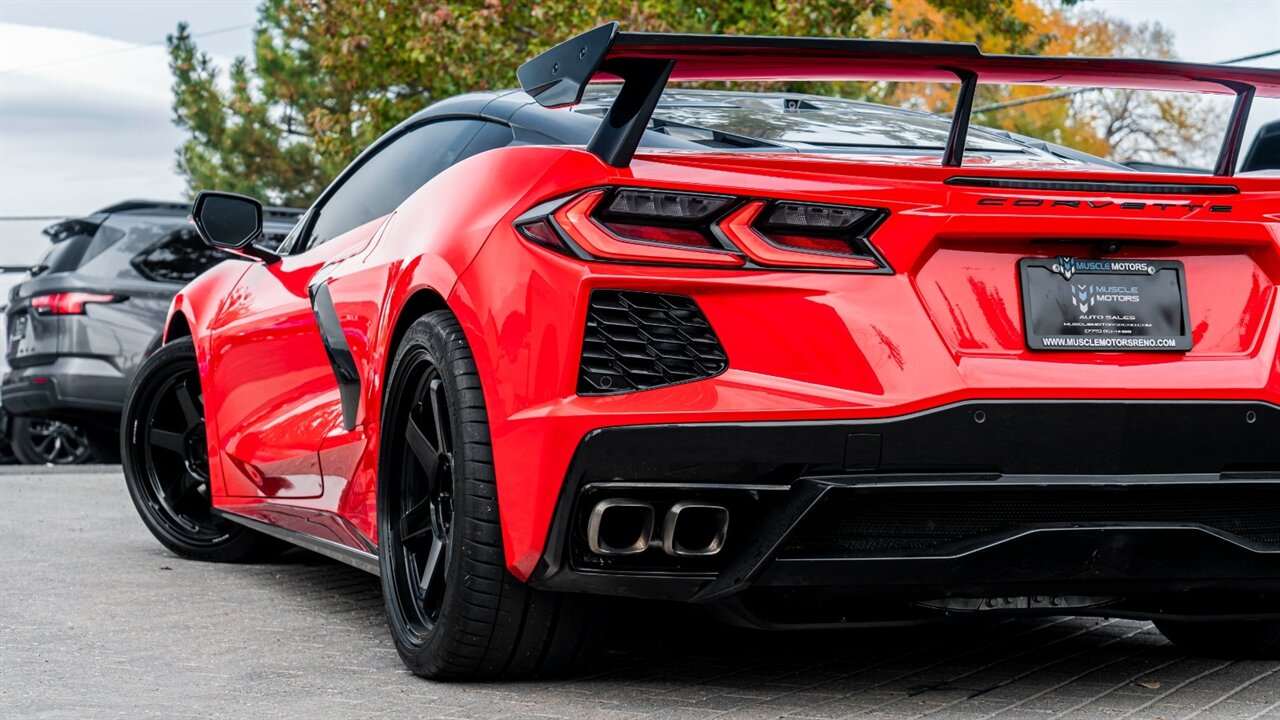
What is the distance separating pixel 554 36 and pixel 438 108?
14.9 m

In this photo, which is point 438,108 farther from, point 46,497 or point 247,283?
point 46,497

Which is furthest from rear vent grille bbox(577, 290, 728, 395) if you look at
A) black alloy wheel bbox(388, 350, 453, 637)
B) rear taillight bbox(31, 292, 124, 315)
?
rear taillight bbox(31, 292, 124, 315)

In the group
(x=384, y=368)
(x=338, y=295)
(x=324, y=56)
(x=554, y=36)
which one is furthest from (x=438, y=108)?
(x=324, y=56)

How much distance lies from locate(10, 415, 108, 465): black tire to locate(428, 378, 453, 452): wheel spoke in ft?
35.3

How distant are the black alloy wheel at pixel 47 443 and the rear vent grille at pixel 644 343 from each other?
37.6ft

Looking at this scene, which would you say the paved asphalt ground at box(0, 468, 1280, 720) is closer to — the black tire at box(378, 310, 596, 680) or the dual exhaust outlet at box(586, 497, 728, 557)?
the black tire at box(378, 310, 596, 680)

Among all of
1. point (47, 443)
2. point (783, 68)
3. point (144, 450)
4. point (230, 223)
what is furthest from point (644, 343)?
point (47, 443)

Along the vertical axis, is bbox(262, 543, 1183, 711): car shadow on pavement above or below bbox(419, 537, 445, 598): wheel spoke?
below

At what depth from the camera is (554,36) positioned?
63.0 ft

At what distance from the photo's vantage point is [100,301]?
11711mm

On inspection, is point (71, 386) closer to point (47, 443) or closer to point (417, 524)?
point (47, 443)

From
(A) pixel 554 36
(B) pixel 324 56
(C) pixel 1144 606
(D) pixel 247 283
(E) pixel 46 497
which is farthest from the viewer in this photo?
(B) pixel 324 56

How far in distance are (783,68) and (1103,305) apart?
2.51 ft

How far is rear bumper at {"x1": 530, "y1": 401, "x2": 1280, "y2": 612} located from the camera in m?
3.01
